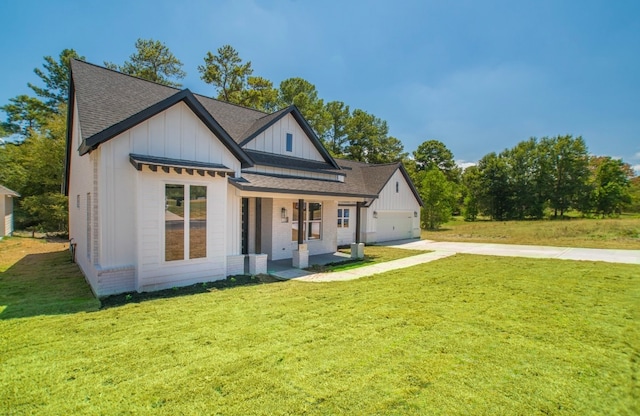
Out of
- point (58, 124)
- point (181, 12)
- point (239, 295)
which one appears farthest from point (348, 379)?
point (58, 124)

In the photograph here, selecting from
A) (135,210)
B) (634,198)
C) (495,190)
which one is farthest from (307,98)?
(634,198)

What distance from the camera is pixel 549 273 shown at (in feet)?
32.5

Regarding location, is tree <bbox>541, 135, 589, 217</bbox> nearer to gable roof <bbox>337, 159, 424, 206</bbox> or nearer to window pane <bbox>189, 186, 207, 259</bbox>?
gable roof <bbox>337, 159, 424, 206</bbox>

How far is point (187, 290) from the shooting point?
752 centimetres

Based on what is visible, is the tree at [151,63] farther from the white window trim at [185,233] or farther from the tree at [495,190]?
the tree at [495,190]

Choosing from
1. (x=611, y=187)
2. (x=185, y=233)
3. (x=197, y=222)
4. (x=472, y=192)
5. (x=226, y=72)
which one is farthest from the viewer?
(x=472, y=192)

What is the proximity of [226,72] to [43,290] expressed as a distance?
30.6 m

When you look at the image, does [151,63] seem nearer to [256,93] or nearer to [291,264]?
[256,93]

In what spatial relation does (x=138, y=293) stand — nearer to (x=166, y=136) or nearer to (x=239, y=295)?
(x=239, y=295)

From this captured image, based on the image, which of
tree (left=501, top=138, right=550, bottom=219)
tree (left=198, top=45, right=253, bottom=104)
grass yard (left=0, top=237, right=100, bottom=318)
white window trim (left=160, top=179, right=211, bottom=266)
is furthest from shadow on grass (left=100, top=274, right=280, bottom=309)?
tree (left=501, top=138, right=550, bottom=219)

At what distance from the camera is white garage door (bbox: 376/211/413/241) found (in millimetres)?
20812

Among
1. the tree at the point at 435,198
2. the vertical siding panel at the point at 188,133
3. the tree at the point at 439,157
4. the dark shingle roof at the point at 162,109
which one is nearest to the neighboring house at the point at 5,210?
the dark shingle roof at the point at 162,109

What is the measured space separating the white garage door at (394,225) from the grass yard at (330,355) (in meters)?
13.4

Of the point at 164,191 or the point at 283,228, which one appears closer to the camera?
the point at 164,191
